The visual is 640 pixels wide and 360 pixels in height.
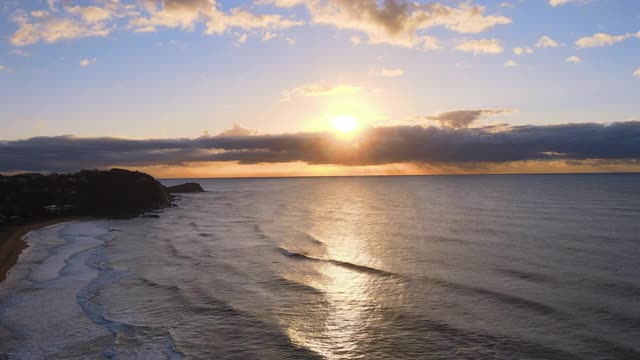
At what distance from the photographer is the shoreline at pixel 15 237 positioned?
31297 millimetres

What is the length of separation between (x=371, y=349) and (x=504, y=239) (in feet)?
91.3

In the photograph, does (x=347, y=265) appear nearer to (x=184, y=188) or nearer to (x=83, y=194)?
(x=83, y=194)

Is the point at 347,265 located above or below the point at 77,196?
below

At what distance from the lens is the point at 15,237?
141 feet

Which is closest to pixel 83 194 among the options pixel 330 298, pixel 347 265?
pixel 347 265

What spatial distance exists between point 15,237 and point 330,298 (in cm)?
3614

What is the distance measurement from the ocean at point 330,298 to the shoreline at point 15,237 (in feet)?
3.52

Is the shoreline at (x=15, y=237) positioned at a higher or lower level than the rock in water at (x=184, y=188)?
higher

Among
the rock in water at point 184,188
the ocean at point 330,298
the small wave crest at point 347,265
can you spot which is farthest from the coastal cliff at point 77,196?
the rock in water at point 184,188

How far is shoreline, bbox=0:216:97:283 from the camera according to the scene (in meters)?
31.3

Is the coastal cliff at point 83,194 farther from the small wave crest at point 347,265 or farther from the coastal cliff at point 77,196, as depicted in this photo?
the small wave crest at point 347,265

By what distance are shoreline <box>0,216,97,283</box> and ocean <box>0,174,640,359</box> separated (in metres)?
1.07

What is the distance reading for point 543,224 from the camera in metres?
50.2

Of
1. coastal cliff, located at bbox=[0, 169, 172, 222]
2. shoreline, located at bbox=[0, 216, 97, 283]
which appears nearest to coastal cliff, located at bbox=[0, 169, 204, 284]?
coastal cliff, located at bbox=[0, 169, 172, 222]
